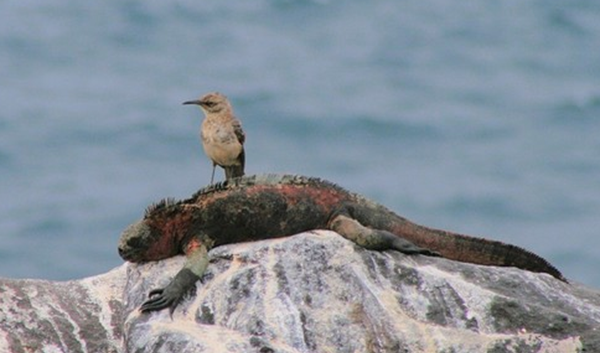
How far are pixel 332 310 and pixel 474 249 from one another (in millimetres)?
1757

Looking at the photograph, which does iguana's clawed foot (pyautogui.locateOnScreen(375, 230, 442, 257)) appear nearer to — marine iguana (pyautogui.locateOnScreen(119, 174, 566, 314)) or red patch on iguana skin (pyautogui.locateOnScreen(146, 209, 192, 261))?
marine iguana (pyautogui.locateOnScreen(119, 174, 566, 314))

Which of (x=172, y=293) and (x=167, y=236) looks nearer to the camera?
(x=172, y=293)

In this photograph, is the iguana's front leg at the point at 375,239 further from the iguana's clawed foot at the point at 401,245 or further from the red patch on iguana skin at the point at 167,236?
the red patch on iguana skin at the point at 167,236

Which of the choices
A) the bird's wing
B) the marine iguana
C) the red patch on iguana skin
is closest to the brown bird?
the bird's wing

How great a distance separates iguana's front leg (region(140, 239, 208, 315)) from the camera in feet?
34.0

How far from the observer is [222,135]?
49.3ft

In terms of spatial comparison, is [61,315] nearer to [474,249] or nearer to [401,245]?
[401,245]

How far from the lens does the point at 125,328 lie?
34.3 ft

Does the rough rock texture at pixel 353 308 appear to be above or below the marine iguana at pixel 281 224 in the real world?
below

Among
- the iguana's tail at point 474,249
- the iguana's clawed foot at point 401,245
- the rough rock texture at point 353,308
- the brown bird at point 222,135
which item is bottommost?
the rough rock texture at point 353,308

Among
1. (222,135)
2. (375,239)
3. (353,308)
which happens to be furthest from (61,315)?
(222,135)

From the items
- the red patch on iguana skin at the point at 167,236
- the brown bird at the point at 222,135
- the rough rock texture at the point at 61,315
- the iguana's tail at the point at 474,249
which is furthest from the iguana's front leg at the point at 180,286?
the brown bird at the point at 222,135

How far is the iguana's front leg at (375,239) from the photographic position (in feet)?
36.0

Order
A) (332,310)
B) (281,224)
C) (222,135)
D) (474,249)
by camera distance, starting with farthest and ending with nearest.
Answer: (222,135)
(474,249)
(281,224)
(332,310)
